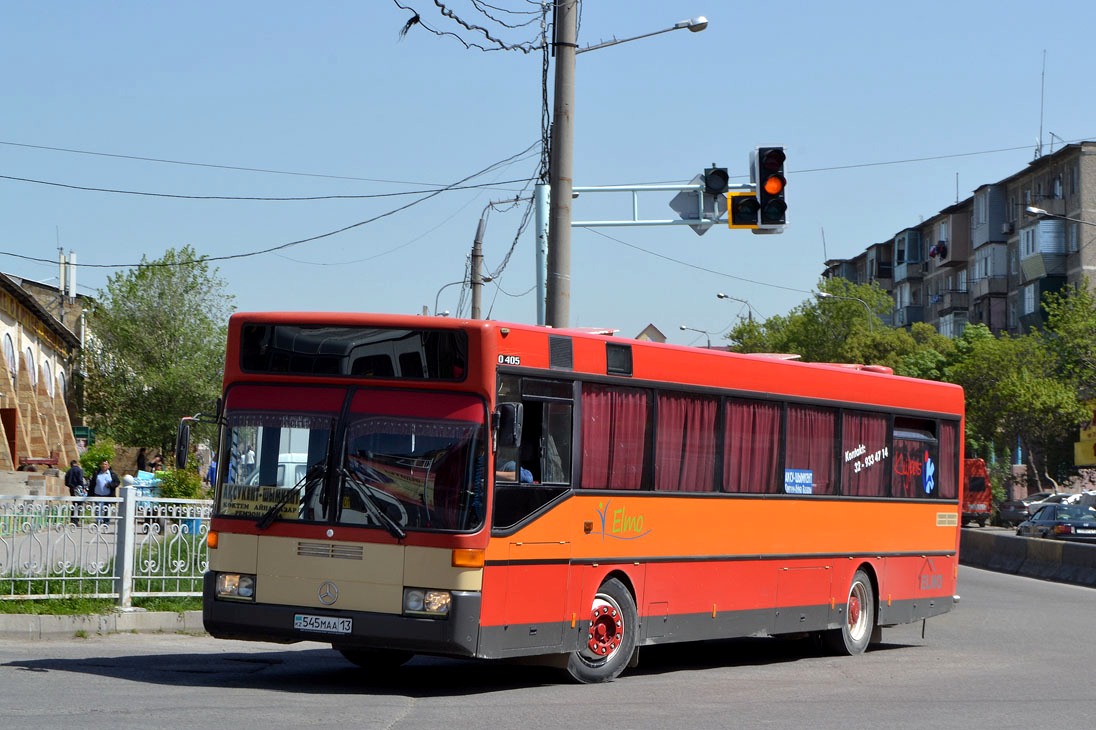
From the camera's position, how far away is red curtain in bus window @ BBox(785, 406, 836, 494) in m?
15.0

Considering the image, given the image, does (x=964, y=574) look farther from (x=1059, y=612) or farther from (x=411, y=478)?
(x=411, y=478)

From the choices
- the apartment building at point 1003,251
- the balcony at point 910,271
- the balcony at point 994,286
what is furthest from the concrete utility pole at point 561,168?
the balcony at point 910,271

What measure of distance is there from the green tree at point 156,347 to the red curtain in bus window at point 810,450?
60555 millimetres

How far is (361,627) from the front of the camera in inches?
430

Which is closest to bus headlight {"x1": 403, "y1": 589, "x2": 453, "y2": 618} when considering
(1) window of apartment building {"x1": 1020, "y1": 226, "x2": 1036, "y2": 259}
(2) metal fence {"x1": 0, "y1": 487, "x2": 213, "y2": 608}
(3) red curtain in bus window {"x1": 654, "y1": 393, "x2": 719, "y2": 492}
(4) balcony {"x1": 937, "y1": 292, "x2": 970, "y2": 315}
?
(3) red curtain in bus window {"x1": 654, "y1": 393, "x2": 719, "y2": 492}

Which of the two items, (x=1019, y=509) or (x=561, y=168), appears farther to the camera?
(x=1019, y=509)

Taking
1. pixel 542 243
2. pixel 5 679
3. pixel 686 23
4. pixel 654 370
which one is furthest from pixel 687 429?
pixel 686 23

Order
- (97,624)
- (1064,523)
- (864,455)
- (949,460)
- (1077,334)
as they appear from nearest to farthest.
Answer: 1. (97,624)
2. (864,455)
3. (949,460)
4. (1064,523)
5. (1077,334)

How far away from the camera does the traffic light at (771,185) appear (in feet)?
63.7

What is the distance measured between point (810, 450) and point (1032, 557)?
21719 mm

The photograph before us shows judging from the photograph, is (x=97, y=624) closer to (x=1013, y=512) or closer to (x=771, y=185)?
(x=771, y=185)

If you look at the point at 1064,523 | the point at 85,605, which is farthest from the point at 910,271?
the point at 85,605

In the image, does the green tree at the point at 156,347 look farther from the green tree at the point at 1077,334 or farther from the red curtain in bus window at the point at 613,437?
the red curtain in bus window at the point at 613,437

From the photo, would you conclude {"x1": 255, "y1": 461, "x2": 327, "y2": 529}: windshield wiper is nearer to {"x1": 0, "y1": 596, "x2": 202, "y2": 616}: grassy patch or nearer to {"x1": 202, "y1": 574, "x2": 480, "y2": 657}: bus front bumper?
{"x1": 202, "y1": 574, "x2": 480, "y2": 657}: bus front bumper
